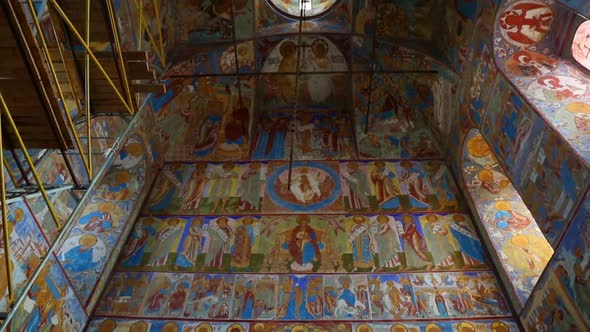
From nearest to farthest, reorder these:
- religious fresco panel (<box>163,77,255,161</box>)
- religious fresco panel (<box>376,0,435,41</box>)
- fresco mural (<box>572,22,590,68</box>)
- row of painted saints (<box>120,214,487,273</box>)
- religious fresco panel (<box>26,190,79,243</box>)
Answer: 1. religious fresco panel (<box>26,190,79,243</box>)
2. fresco mural (<box>572,22,590,68</box>)
3. row of painted saints (<box>120,214,487,273</box>)
4. religious fresco panel (<box>376,0,435,41</box>)
5. religious fresco panel (<box>163,77,255,161</box>)

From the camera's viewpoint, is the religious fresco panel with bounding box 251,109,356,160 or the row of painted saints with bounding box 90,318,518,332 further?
the religious fresco panel with bounding box 251,109,356,160

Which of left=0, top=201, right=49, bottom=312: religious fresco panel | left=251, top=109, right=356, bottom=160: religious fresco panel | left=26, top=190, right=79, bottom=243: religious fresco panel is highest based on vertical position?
left=251, top=109, right=356, bottom=160: religious fresco panel

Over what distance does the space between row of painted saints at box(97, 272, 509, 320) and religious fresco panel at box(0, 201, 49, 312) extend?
6.23 ft

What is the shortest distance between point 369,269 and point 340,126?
515 centimetres

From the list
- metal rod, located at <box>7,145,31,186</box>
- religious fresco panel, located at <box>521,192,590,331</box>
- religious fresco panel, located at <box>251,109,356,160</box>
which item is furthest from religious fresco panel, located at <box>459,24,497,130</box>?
metal rod, located at <box>7,145,31,186</box>

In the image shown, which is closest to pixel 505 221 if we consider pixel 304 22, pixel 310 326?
pixel 310 326

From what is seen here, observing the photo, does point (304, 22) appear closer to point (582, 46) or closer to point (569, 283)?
point (582, 46)

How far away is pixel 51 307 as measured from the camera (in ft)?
26.0

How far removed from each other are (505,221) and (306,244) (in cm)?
400

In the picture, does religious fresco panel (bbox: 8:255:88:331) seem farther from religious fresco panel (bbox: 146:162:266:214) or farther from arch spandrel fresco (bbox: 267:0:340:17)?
→ arch spandrel fresco (bbox: 267:0:340:17)

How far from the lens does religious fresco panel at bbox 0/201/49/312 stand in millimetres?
6969

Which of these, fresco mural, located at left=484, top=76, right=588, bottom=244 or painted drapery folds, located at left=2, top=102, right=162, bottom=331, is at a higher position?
fresco mural, located at left=484, top=76, right=588, bottom=244

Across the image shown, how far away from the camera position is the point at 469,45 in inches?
400

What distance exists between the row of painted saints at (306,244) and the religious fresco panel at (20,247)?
2338 millimetres
